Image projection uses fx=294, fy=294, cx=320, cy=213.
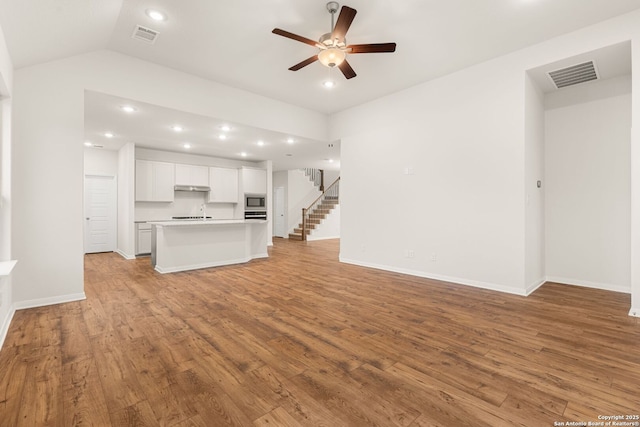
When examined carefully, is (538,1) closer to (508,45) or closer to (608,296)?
(508,45)

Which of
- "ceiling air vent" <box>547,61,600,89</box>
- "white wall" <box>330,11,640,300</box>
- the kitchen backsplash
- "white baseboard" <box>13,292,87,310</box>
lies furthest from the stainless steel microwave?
"ceiling air vent" <box>547,61,600,89</box>

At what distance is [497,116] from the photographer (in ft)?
13.8

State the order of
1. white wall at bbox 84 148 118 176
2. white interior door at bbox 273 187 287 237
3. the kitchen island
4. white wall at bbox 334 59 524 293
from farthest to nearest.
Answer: white interior door at bbox 273 187 287 237 < white wall at bbox 84 148 118 176 < the kitchen island < white wall at bbox 334 59 524 293

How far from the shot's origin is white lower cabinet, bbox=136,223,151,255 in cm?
726

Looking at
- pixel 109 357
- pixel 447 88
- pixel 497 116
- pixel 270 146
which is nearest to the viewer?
pixel 109 357

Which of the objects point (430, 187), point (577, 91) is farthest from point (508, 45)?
point (430, 187)

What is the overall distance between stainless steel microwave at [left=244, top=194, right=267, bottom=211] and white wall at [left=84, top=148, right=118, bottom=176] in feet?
11.7

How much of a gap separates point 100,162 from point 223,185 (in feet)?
10.3

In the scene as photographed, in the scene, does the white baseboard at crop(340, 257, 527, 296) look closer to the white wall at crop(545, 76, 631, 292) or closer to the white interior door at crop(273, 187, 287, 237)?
the white wall at crop(545, 76, 631, 292)

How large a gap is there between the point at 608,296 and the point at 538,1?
12.4 ft

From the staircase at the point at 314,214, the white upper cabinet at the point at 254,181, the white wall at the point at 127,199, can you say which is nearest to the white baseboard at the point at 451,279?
the white upper cabinet at the point at 254,181

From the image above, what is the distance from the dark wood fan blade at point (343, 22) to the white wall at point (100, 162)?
7574 millimetres

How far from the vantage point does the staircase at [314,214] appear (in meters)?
11.0

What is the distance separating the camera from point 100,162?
779 centimetres
